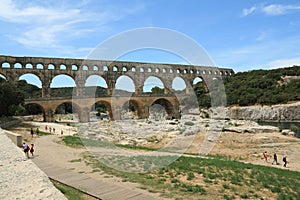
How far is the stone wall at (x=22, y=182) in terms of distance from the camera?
8.30 meters

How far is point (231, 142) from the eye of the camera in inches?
1129

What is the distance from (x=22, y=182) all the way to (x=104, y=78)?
170ft

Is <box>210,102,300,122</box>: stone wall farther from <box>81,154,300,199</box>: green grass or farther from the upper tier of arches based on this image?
<box>81,154,300,199</box>: green grass

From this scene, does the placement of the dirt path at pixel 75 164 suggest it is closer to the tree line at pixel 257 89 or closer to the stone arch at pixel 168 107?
the tree line at pixel 257 89

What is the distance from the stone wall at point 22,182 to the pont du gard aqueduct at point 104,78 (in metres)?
36.3

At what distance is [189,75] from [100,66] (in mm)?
24335

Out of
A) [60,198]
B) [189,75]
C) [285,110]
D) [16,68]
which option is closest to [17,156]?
[60,198]

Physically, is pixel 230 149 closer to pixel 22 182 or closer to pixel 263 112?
pixel 22 182

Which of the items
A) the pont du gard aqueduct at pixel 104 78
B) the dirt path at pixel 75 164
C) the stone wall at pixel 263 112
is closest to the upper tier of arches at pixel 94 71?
the pont du gard aqueduct at pixel 104 78

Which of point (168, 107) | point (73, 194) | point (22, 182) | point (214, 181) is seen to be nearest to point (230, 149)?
point (214, 181)

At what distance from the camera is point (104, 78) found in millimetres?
60406

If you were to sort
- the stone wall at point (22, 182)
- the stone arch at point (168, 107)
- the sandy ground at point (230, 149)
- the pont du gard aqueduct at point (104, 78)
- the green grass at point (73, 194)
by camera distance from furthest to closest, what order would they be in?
the stone arch at point (168, 107) → the pont du gard aqueduct at point (104, 78) → the sandy ground at point (230, 149) → the green grass at point (73, 194) → the stone wall at point (22, 182)

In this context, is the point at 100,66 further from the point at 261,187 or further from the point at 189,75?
the point at 261,187

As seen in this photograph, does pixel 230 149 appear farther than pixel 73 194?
Yes
